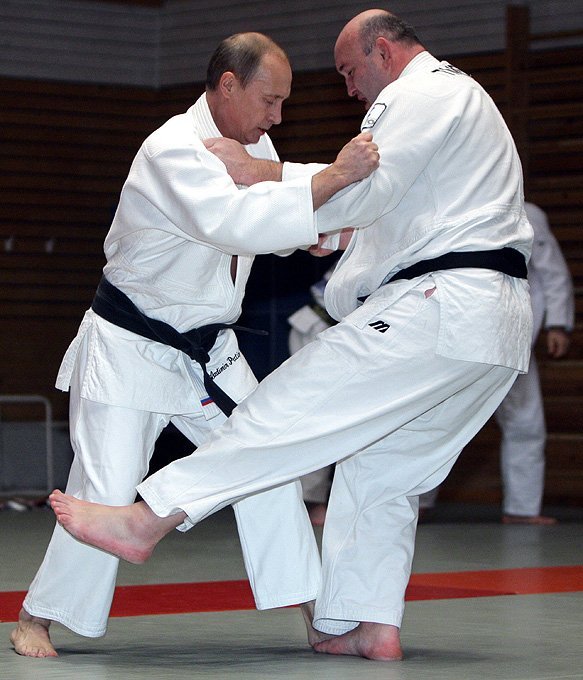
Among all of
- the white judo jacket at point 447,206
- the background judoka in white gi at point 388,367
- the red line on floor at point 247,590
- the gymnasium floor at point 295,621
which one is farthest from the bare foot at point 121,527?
the red line on floor at point 247,590

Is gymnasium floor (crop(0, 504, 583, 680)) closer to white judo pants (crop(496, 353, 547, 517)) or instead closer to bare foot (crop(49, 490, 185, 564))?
bare foot (crop(49, 490, 185, 564))

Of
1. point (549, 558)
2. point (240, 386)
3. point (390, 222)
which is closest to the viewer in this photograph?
point (390, 222)

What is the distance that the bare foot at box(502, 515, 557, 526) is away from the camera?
767 centimetres

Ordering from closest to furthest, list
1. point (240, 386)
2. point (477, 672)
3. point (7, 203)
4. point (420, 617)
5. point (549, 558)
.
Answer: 1. point (477, 672)
2. point (240, 386)
3. point (420, 617)
4. point (549, 558)
5. point (7, 203)

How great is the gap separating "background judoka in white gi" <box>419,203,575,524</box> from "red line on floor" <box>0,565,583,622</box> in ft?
6.64

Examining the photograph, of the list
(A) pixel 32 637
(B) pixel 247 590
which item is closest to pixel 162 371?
(A) pixel 32 637

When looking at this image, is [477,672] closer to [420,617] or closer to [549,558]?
[420,617]

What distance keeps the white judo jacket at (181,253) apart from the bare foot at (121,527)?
0.32 metres

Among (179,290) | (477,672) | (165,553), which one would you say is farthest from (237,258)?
(165,553)

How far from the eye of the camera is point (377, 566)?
3.54 meters

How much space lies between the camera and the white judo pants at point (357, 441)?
133 inches

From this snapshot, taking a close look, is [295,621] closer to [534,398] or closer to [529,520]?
[529,520]

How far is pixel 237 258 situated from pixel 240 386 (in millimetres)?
328

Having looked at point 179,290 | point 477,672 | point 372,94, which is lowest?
point 477,672
